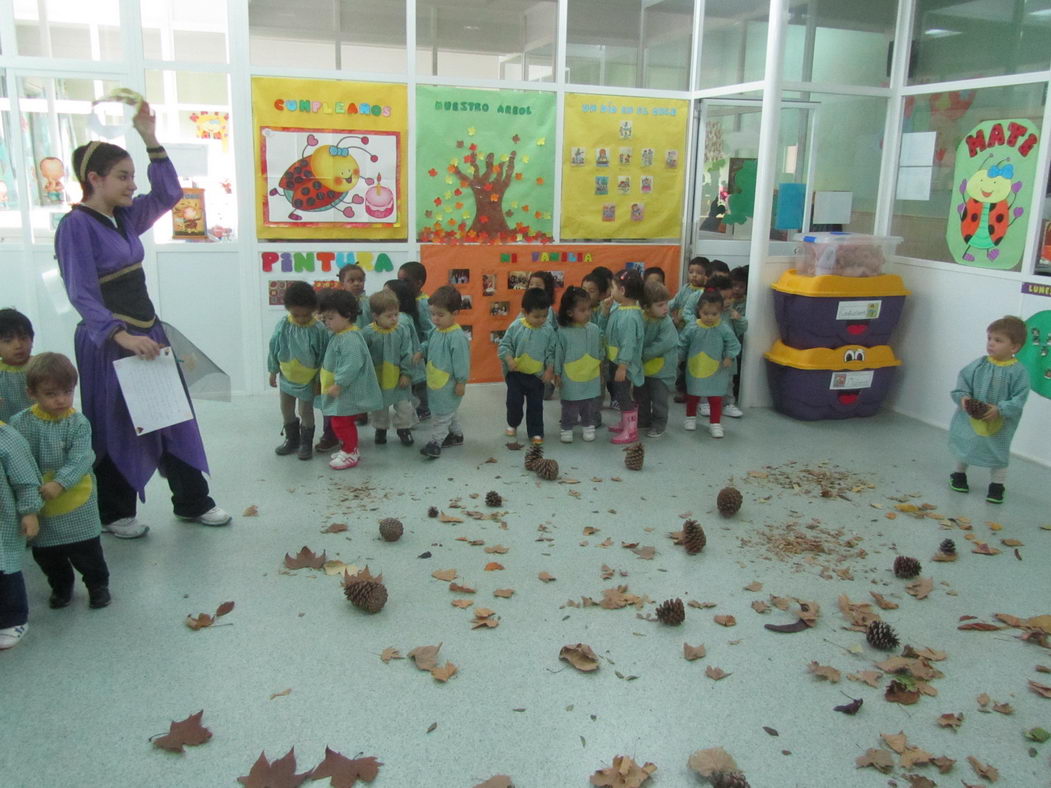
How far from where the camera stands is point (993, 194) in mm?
5266

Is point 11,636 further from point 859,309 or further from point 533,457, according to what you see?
point 859,309

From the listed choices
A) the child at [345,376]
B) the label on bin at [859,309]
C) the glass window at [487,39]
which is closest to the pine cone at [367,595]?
the child at [345,376]

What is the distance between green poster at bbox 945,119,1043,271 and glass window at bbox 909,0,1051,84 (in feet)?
1.23

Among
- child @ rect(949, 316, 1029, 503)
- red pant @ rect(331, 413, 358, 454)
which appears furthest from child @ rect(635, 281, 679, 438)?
red pant @ rect(331, 413, 358, 454)

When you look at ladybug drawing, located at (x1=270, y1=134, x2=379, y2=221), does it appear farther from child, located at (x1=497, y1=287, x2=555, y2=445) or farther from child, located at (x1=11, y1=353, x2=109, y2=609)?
child, located at (x1=11, y1=353, x2=109, y2=609)

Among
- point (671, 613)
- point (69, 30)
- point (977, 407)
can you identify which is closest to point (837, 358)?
point (977, 407)

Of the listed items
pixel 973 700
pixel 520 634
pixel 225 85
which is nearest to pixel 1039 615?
pixel 973 700

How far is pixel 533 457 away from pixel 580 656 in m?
1.90

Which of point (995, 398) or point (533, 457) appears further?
point (533, 457)

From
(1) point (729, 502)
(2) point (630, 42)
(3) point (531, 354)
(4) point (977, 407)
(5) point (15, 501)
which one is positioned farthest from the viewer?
(2) point (630, 42)

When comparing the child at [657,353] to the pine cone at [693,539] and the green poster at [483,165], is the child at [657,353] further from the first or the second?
the pine cone at [693,539]

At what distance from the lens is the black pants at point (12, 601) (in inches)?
112

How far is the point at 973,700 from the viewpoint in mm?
2680

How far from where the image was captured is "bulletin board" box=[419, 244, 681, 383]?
625 cm
